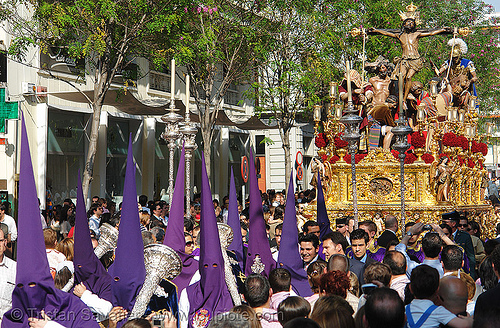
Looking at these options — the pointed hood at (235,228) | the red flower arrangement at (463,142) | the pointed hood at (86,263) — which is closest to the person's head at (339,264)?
the pointed hood at (86,263)

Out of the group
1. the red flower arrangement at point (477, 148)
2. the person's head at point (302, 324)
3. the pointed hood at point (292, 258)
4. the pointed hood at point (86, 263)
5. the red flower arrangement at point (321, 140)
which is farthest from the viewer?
the red flower arrangement at point (477, 148)

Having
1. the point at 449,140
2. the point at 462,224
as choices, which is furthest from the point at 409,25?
the point at 462,224

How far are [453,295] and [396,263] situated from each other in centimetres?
169

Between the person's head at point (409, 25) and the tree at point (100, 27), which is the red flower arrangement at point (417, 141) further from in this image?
the tree at point (100, 27)

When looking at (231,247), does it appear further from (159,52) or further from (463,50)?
(463,50)

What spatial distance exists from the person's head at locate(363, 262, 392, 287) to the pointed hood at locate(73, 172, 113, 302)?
7.12 ft

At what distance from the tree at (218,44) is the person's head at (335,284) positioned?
11788mm

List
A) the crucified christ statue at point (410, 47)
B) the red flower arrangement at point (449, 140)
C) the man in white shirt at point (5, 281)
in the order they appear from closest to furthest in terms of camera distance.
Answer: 1. the man in white shirt at point (5, 281)
2. the red flower arrangement at point (449, 140)
3. the crucified christ statue at point (410, 47)

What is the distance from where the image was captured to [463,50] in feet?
55.0

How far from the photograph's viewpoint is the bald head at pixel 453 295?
15.8ft

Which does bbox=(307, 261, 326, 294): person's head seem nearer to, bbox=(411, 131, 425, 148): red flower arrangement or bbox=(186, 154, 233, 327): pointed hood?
bbox=(186, 154, 233, 327): pointed hood

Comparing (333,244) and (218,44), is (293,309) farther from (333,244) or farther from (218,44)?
(218,44)

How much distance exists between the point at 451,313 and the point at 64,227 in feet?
31.0

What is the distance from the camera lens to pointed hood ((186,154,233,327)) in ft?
19.0
